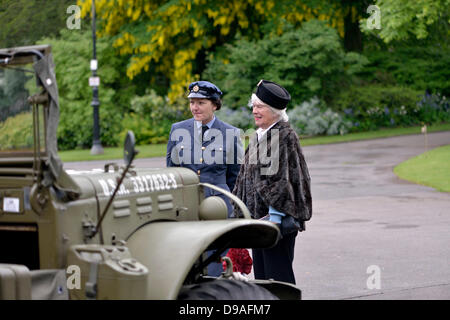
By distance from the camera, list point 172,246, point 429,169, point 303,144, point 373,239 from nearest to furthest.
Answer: point 172,246
point 373,239
point 429,169
point 303,144

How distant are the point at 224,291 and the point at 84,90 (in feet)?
99.2

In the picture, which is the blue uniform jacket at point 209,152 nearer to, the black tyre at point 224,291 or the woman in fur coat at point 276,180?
the woman in fur coat at point 276,180

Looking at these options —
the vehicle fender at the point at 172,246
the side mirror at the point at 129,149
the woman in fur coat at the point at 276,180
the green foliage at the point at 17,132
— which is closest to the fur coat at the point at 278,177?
the woman in fur coat at the point at 276,180

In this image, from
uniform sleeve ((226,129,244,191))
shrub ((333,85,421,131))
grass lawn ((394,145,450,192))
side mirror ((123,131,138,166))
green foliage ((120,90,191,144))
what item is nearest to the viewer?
side mirror ((123,131,138,166))

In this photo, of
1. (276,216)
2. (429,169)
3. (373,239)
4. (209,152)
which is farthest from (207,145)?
(429,169)

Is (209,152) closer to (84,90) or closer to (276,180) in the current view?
(276,180)

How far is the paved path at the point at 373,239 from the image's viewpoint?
777 centimetres

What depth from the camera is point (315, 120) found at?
3098cm

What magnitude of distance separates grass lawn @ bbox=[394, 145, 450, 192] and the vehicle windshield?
13108 millimetres

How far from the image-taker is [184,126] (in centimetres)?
686

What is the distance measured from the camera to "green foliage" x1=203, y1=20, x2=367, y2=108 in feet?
104

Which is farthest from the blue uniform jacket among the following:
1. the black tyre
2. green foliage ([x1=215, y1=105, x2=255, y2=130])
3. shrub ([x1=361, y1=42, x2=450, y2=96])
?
shrub ([x1=361, y1=42, x2=450, y2=96])

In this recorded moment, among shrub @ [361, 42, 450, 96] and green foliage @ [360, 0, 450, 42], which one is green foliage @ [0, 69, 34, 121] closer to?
green foliage @ [360, 0, 450, 42]

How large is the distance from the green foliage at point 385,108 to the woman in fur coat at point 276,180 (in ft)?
88.8
